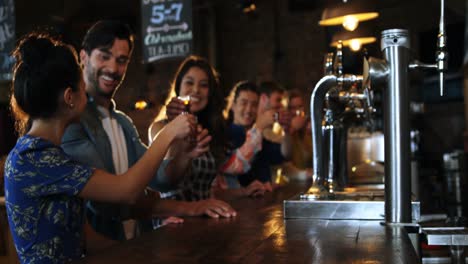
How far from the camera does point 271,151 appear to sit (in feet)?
12.9

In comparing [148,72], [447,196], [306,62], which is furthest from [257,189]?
[306,62]

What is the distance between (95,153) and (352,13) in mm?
1461

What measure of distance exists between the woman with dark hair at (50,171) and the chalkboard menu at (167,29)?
2209mm

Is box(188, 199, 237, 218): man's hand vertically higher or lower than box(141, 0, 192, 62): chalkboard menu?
lower

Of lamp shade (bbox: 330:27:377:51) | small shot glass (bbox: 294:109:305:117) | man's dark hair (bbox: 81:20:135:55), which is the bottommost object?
small shot glass (bbox: 294:109:305:117)

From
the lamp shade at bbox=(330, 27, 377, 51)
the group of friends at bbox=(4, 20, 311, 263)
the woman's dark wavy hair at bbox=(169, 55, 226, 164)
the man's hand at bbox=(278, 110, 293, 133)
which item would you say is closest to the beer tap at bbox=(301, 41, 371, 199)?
the group of friends at bbox=(4, 20, 311, 263)

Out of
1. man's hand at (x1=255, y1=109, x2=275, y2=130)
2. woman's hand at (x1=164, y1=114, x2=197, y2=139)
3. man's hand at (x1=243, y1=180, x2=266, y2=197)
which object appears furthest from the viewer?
man's hand at (x1=255, y1=109, x2=275, y2=130)

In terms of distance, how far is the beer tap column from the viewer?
1329mm

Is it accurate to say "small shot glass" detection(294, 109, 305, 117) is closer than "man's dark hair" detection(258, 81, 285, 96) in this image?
Yes

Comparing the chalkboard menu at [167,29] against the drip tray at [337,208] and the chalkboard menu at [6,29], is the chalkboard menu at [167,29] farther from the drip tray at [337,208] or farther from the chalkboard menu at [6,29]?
the drip tray at [337,208]

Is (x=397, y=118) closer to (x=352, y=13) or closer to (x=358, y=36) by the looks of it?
(x=352, y=13)

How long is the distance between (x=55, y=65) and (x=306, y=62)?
6292 mm

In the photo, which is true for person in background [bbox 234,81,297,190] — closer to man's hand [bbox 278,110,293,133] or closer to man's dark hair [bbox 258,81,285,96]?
man's hand [bbox 278,110,293,133]

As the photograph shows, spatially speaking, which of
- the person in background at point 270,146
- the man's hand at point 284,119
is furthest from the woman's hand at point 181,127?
the man's hand at point 284,119
